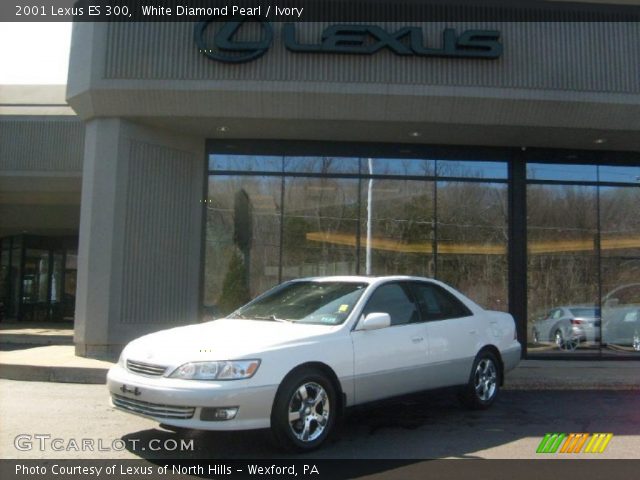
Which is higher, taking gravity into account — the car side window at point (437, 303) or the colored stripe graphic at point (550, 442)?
the car side window at point (437, 303)

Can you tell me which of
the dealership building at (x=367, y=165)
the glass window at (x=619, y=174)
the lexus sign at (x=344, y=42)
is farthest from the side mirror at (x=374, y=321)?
the glass window at (x=619, y=174)

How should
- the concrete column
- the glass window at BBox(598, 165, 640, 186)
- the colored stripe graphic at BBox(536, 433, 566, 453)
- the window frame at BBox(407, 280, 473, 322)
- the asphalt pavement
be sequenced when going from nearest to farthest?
the asphalt pavement
the colored stripe graphic at BBox(536, 433, 566, 453)
the window frame at BBox(407, 280, 473, 322)
the concrete column
the glass window at BBox(598, 165, 640, 186)

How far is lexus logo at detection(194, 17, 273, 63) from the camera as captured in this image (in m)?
11.1

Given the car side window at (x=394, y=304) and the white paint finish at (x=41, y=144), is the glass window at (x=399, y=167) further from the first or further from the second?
the white paint finish at (x=41, y=144)

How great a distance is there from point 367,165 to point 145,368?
8431 millimetres

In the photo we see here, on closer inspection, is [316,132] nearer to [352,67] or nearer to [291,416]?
[352,67]

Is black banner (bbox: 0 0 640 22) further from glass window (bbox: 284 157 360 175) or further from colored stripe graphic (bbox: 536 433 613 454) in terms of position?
colored stripe graphic (bbox: 536 433 613 454)

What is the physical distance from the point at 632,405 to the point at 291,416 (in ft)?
17.6

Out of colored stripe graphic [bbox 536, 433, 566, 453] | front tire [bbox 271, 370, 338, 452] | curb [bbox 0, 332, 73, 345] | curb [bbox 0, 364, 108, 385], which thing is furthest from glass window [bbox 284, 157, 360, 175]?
front tire [bbox 271, 370, 338, 452]

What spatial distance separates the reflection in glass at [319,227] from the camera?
12914 millimetres

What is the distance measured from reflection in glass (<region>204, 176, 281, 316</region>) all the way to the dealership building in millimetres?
31

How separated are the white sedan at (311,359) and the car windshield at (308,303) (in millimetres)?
13

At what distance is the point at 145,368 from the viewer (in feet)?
18.0

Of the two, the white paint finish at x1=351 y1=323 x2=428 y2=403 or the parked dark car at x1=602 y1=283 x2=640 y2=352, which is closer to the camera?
the white paint finish at x1=351 y1=323 x2=428 y2=403
